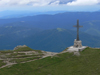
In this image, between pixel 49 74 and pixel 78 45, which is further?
pixel 78 45

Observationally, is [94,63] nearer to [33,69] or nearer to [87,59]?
[87,59]

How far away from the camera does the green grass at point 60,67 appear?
5555cm

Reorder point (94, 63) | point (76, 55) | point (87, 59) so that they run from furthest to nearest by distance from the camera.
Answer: point (76, 55) → point (87, 59) → point (94, 63)

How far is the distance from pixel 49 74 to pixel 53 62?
1237 centimetres

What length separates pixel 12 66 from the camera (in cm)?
6075

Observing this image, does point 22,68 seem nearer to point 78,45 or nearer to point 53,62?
point 53,62

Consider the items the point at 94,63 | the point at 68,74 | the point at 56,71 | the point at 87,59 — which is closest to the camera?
the point at 68,74

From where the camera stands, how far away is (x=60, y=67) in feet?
202

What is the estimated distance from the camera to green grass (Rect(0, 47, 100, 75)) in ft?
182

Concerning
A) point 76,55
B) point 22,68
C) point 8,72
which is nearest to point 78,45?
point 76,55

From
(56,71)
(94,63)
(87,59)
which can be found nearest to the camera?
(56,71)

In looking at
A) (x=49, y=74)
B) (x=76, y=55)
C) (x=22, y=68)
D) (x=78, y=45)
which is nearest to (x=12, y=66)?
(x=22, y=68)

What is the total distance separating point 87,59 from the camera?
220 ft

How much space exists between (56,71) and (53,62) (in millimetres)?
9836
